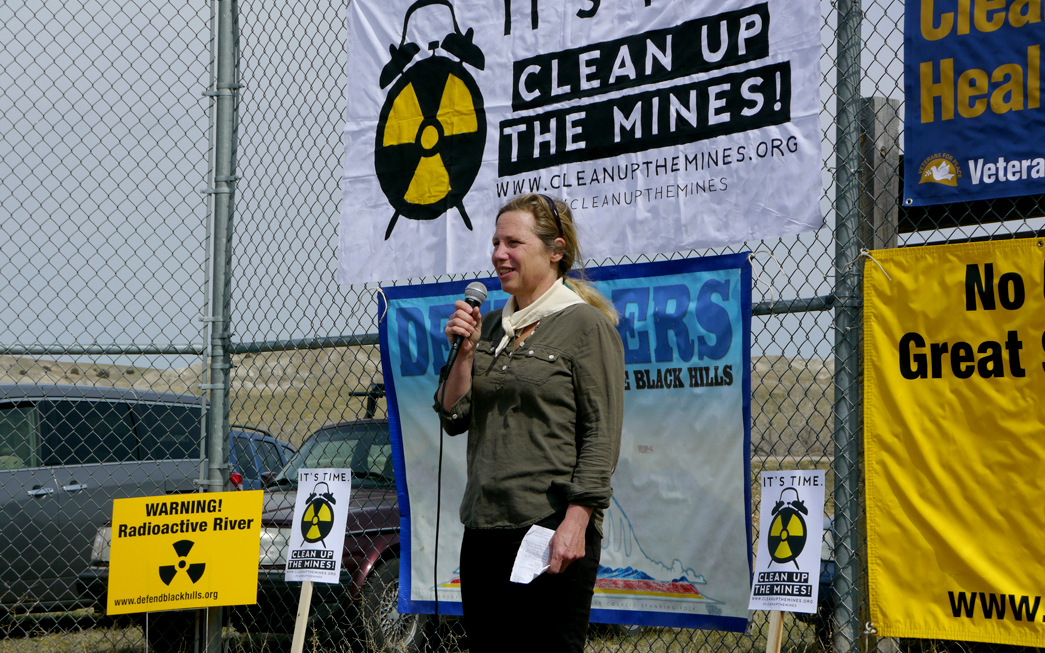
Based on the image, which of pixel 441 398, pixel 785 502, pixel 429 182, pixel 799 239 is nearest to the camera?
pixel 441 398

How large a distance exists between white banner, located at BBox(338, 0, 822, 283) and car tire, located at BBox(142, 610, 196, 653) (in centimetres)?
253

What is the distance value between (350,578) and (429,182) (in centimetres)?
230

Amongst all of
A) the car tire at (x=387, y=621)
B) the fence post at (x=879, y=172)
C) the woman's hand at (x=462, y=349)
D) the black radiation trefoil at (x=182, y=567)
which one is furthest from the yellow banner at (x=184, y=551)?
the fence post at (x=879, y=172)

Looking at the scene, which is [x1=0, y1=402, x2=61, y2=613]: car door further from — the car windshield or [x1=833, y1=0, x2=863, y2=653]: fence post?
[x1=833, y1=0, x2=863, y2=653]: fence post

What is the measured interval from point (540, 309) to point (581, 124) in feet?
4.57

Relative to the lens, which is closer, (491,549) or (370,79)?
(491,549)

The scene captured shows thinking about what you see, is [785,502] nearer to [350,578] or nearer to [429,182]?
[429,182]

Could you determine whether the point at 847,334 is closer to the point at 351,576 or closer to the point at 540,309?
the point at 540,309

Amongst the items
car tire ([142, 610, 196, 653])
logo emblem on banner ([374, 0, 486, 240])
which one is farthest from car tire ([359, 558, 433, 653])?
logo emblem on banner ([374, 0, 486, 240])

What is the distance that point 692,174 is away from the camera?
3754 millimetres

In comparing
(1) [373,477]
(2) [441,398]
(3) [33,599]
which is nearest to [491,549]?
(2) [441,398]

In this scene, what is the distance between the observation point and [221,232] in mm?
4789

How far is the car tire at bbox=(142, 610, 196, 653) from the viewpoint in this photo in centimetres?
560

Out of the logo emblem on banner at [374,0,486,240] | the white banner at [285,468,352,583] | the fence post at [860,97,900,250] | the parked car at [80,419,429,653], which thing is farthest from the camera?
the parked car at [80,419,429,653]
